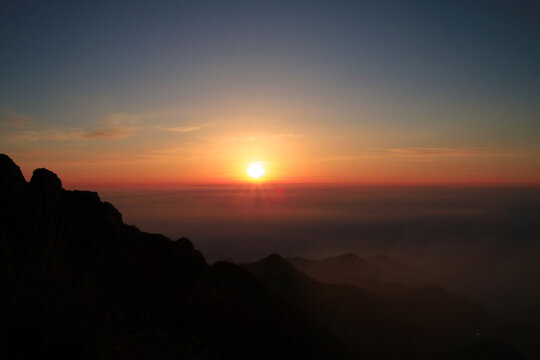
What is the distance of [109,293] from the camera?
878 centimetres

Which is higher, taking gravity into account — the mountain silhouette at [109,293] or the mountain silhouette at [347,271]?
the mountain silhouette at [109,293]

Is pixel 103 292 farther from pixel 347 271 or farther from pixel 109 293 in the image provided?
pixel 347 271

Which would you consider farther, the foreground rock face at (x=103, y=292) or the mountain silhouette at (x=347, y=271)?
the mountain silhouette at (x=347, y=271)

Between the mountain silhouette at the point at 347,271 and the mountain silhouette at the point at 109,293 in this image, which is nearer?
the mountain silhouette at the point at 109,293

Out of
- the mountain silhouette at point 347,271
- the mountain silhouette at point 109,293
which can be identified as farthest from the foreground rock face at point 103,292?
the mountain silhouette at point 347,271

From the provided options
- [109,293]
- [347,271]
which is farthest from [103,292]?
[347,271]

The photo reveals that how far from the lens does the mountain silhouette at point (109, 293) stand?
4.60 meters

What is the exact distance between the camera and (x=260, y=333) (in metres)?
13.7

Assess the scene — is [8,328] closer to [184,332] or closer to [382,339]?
[184,332]

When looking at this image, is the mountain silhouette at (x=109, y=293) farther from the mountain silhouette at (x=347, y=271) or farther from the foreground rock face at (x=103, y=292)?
the mountain silhouette at (x=347, y=271)

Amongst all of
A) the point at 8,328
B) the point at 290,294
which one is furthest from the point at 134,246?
the point at 290,294

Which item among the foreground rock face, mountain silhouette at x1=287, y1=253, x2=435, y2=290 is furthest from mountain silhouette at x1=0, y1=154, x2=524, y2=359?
mountain silhouette at x1=287, y1=253, x2=435, y2=290

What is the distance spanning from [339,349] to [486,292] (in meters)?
207

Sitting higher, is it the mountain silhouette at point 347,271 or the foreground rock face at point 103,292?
the foreground rock face at point 103,292
